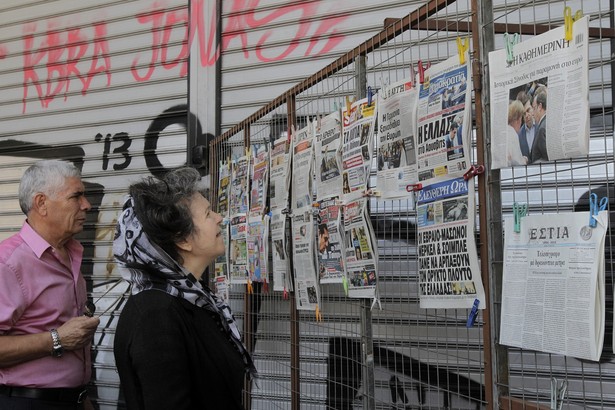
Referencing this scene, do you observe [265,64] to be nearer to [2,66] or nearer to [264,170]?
[264,170]

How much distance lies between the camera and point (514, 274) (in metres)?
2.04

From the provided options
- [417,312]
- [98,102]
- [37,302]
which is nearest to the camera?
[37,302]

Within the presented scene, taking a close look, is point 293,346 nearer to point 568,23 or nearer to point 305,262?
point 305,262

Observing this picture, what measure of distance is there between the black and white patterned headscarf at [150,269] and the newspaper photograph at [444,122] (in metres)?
0.87

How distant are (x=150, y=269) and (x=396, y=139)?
39.8 inches

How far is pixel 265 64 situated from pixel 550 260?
4126 mm

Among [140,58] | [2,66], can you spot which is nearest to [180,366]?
[140,58]

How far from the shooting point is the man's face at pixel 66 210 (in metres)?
3.55

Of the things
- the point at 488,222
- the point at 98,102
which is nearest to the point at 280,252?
the point at 488,222

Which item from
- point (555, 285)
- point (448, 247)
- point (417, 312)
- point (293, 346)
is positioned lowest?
point (293, 346)

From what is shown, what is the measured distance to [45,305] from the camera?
3.33m

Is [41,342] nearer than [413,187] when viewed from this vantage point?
No

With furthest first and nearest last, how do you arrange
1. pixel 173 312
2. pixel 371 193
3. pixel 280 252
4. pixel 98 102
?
pixel 98 102 < pixel 280 252 < pixel 371 193 < pixel 173 312

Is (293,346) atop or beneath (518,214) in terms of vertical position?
beneath
